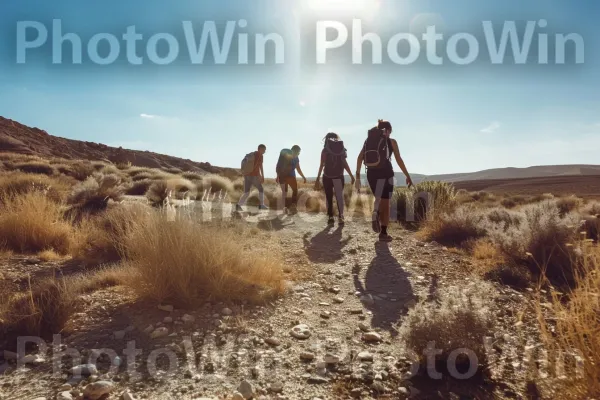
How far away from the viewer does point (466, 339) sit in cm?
272

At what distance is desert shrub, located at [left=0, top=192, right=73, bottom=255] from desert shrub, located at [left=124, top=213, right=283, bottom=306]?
2.35 m

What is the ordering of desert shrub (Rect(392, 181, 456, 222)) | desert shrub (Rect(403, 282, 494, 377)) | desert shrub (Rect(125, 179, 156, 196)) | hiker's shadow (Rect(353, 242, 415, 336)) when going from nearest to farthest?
desert shrub (Rect(403, 282, 494, 377)), hiker's shadow (Rect(353, 242, 415, 336)), desert shrub (Rect(392, 181, 456, 222)), desert shrub (Rect(125, 179, 156, 196))

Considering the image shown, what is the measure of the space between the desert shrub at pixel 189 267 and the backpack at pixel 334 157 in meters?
4.65

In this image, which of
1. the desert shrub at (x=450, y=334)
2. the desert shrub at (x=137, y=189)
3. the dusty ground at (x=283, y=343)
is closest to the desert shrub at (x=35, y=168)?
the desert shrub at (x=137, y=189)

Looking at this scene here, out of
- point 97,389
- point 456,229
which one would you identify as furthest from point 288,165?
point 97,389

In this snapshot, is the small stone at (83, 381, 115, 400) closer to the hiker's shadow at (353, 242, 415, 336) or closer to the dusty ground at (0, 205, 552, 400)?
the dusty ground at (0, 205, 552, 400)

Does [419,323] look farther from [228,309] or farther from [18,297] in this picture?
[18,297]

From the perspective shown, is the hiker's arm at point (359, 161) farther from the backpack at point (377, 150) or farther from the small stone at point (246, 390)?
the small stone at point (246, 390)

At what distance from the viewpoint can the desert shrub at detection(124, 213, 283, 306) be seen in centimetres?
356

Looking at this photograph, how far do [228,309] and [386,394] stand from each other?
1657 millimetres

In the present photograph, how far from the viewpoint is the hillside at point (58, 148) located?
35.0m

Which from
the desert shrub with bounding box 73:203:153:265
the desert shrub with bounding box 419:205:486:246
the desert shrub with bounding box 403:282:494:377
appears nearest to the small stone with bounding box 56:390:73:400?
the desert shrub with bounding box 403:282:494:377

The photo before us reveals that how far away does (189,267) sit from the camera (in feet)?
11.9

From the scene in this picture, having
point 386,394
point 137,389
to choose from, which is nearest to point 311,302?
point 386,394
